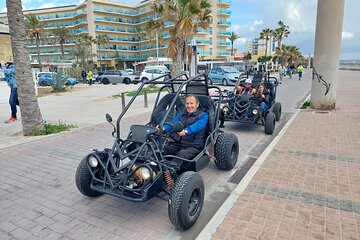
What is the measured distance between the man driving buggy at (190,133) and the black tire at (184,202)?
653mm

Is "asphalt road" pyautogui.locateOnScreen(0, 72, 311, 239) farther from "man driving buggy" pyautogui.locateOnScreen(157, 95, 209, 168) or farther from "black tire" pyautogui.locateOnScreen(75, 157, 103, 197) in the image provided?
"man driving buggy" pyautogui.locateOnScreen(157, 95, 209, 168)

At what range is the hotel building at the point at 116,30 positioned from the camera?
207ft

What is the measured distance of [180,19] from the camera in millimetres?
13281

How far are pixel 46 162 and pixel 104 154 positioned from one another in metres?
2.48

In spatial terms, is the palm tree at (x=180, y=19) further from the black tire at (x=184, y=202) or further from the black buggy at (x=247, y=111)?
the black tire at (x=184, y=202)

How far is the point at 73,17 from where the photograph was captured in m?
68.6

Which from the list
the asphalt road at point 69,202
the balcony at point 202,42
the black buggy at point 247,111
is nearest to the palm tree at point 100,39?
the balcony at point 202,42

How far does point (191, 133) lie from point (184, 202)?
1.31m

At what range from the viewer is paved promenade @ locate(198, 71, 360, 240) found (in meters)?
2.86

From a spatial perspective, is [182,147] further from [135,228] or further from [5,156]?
[5,156]

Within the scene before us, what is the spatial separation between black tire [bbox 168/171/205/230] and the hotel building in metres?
58.9

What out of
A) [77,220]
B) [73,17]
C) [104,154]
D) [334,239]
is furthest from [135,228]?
[73,17]

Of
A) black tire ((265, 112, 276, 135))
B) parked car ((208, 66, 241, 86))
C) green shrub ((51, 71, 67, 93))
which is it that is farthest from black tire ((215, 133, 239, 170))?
green shrub ((51, 71, 67, 93))

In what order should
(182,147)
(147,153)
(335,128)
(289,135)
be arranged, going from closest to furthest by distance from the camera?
(147,153), (182,147), (289,135), (335,128)
